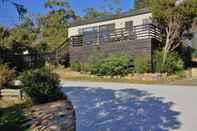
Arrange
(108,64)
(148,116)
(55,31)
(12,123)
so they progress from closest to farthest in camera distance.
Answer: (12,123)
(148,116)
(108,64)
(55,31)

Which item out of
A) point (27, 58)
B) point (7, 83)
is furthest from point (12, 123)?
point (27, 58)

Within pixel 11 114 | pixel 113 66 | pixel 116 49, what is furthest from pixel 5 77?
pixel 116 49

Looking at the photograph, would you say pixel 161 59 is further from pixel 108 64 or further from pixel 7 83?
pixel 7 83

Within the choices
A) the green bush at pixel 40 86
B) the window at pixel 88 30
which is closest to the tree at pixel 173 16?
the window at pixel 88 30

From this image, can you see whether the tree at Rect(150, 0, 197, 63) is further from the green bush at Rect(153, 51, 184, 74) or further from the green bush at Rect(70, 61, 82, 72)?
the green bush at Rect(70, 61, 82, 72)

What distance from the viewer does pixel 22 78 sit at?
13.2m

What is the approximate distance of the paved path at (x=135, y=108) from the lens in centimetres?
1086

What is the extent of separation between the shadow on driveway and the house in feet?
29.1

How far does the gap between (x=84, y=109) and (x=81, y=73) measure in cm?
1321

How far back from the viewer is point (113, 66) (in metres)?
24.1

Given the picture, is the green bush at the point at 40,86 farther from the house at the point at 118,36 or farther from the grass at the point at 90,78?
the house at the point at 118,36

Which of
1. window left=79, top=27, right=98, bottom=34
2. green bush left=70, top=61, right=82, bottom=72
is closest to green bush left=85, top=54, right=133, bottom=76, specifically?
green bush left=70, top=61, right=82, bottom=72

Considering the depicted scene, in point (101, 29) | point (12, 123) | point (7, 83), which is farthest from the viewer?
point (101, 29)

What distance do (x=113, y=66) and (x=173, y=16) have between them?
4.93m
